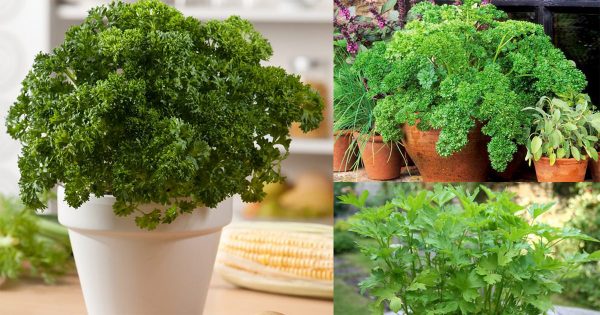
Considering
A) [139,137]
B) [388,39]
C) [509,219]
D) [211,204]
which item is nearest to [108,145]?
[139,137]

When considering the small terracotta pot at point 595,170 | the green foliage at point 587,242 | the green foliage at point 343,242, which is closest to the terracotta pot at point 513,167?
the small terracotta pot at point 595,170

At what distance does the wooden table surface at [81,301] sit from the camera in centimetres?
139

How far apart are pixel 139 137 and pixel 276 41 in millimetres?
2140

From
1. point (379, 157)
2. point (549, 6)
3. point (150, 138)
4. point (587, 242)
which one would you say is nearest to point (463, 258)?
point (150, 138)

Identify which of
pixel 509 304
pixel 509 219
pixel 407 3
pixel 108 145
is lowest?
pixel 509 304

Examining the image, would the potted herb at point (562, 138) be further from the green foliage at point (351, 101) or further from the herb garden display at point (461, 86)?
the green foliage at point (351, 101)

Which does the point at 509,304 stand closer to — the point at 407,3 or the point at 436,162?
the point at 436,162

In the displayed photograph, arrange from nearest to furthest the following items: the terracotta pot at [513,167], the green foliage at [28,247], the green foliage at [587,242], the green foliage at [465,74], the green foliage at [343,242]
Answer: the green foliage at [28,247] < the green foliage at [465,74] < the terracotta pot at [513,167] < the green foliage at [343,242] < the green foliage at [587,242]

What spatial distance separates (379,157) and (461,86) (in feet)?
0.96

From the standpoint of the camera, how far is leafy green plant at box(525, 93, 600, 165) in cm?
175

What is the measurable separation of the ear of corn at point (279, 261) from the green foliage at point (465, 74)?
397 millimetres

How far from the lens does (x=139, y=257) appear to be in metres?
1.13

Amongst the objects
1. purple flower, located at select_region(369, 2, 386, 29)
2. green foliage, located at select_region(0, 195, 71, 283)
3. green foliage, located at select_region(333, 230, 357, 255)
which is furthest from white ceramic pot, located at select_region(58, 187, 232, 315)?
green foliage, located at select_region(333, 230, 357, 255)

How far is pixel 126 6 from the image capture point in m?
1.13
